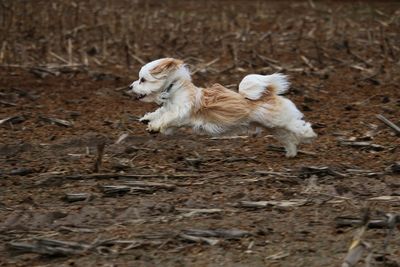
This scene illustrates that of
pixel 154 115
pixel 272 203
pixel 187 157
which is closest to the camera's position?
pixel 272 203

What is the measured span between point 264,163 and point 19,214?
2.83m

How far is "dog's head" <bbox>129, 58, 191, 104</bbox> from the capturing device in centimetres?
890

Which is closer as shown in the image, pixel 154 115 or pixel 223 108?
pixel 223 108

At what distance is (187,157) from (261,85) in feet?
3.63

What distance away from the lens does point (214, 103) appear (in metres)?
8.95

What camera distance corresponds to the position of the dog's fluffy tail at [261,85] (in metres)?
8.93

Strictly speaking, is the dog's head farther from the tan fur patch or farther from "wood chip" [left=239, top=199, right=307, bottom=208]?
"wood chip" [left=239, top=199, right=307, bottom=208]

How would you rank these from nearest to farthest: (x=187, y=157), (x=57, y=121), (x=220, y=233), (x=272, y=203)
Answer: (x=220, y=233)
(x=272, y=203)
(x=187, y=157)
(x=57, y=121)

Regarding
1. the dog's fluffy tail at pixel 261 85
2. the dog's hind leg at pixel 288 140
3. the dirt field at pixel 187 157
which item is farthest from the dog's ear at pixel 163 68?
the dog's hind leg at pixel 288 140

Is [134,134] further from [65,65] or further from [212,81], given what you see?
[65,65]

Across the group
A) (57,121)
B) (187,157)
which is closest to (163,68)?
(187,157)

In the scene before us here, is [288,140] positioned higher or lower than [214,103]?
lower

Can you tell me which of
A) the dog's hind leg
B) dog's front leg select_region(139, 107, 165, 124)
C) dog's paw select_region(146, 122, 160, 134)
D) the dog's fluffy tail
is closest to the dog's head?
dog's front leg select_region(139, 107, 165, 124)

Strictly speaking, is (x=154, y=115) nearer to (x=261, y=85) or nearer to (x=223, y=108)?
(x=223, y=108)
